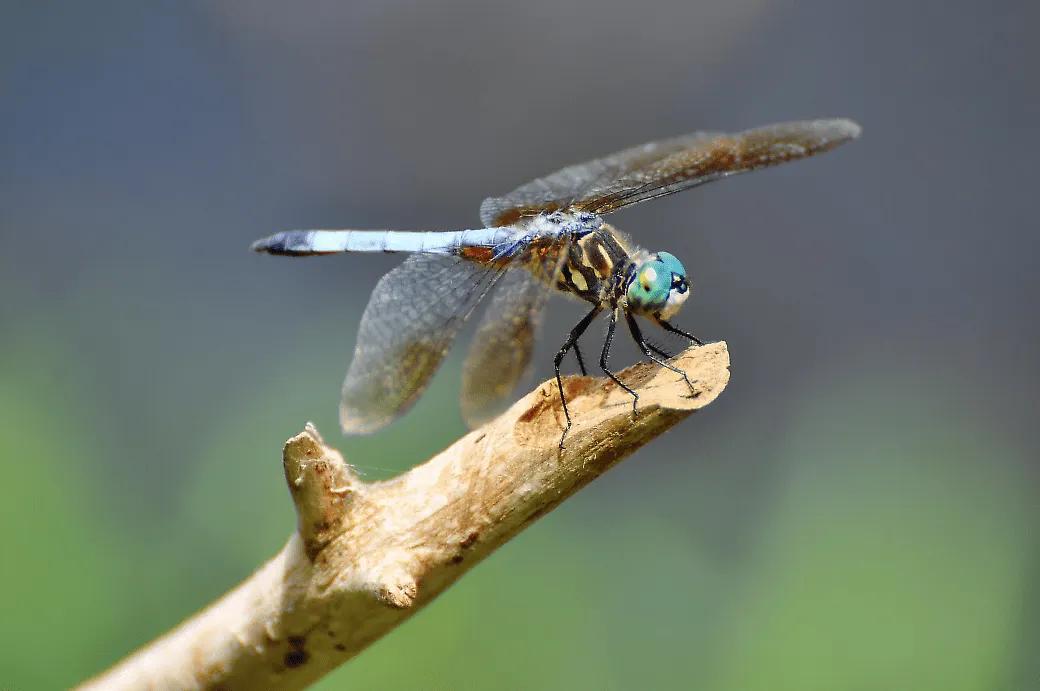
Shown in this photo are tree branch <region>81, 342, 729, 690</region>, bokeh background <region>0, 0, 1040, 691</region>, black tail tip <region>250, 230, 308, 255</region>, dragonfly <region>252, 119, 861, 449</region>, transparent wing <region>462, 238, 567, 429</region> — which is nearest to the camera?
tree branch <region>81, 342, 729, 690</region>

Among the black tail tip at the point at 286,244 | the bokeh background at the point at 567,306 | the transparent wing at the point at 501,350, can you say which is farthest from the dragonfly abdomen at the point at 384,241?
the bokeh background at the point at 567,306

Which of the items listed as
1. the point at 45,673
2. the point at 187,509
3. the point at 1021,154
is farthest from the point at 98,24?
the point at 1021,154

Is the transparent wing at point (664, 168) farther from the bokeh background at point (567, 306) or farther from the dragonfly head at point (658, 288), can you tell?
the bokeh background at point (567, 306)

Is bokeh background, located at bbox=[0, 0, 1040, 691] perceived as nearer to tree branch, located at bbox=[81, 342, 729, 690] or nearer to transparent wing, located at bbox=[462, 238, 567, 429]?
transparent wing, located at bbox=[462, 238, 567, 429]

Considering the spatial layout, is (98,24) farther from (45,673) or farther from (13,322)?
(45,673)

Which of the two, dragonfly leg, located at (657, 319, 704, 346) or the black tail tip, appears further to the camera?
the black tail tip

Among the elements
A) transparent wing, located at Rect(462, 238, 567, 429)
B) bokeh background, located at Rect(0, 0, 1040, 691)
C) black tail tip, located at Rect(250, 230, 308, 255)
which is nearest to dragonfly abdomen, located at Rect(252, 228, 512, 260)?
black tail tip, located at Rect(250, 230, 308, 255)
